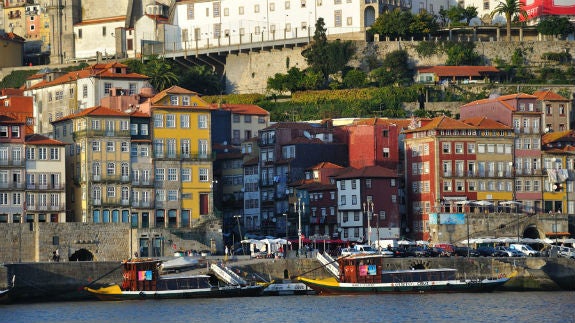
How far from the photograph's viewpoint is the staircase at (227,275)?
105 meters

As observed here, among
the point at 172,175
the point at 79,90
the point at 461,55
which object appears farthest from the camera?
the point at 461,55

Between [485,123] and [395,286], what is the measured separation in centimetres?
2845

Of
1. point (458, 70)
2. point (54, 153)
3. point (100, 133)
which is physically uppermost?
point (458, 70)

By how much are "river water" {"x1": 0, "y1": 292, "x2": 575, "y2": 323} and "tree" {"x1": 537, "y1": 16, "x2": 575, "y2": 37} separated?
61675 mm

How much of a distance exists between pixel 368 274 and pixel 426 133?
87.5 feet

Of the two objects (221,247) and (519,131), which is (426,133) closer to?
(519,131)

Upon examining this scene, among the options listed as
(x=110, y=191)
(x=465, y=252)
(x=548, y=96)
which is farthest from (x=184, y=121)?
(x=548, y=96)

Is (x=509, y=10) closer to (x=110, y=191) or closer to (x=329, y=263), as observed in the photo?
(x=110, y=191)

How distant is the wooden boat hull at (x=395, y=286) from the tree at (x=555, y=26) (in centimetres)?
6135

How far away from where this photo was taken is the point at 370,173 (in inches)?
4951

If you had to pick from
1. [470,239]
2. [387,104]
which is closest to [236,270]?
[470,239]

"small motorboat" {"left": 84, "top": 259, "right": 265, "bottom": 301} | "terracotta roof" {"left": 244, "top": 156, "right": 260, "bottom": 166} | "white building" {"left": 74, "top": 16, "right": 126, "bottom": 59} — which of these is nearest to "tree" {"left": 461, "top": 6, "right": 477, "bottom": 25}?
"white building" {"left": 74, "top": 16, "right": 126, "bottom": 59}

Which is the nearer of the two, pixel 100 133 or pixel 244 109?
pixel 100 133

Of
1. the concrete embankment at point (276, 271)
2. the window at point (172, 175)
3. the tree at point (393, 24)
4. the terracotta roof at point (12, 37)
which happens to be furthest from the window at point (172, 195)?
the terracotta roof at point (12, 37)
